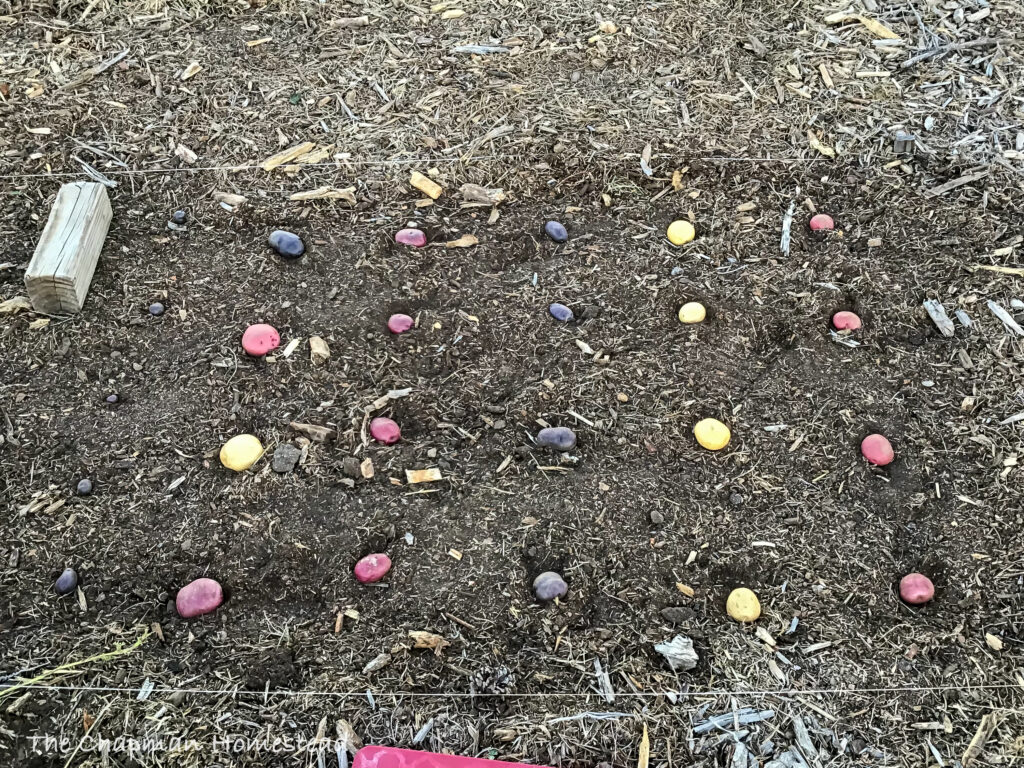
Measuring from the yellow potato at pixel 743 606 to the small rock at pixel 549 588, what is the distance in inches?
19.6

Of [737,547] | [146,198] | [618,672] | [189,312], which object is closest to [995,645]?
[737,547]

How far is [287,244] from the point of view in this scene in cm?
334

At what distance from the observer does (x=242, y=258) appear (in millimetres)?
3379

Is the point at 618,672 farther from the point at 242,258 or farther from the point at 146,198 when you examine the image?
the point at 146,198

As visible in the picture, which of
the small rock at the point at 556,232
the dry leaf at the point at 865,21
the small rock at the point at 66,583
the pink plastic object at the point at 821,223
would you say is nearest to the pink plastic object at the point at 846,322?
the pink plastic object at the point at 821,223

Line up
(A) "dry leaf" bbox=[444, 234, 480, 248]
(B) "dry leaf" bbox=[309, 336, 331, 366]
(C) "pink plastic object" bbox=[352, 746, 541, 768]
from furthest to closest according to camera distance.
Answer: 1. (A) "dry leaf" bbox=[444, 234, 480, 248]
2. (B) "dry leaf" bbox=[309, 336, 331, 366]
3. (C) "pink plastic object" bbox=[352, 746, 541, 768]

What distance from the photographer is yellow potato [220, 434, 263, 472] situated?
2758 millimetres

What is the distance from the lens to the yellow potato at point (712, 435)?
2.86m

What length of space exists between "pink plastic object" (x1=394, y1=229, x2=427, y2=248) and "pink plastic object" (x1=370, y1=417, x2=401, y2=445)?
0.89 meters

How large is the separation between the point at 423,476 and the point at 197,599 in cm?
77

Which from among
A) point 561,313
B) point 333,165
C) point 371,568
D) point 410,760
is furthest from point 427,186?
point 410,760

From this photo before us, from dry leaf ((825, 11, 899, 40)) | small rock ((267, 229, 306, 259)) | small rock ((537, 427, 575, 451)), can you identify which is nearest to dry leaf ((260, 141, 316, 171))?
small rock ((267, 229, 306, 259))

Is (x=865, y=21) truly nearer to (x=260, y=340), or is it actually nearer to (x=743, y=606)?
(x=743, y=606)

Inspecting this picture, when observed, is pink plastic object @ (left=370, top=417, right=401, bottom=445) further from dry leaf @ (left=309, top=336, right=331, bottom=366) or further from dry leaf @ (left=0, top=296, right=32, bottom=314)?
dry leaf @ (left=0, top=296, right=32, bottom=314)
